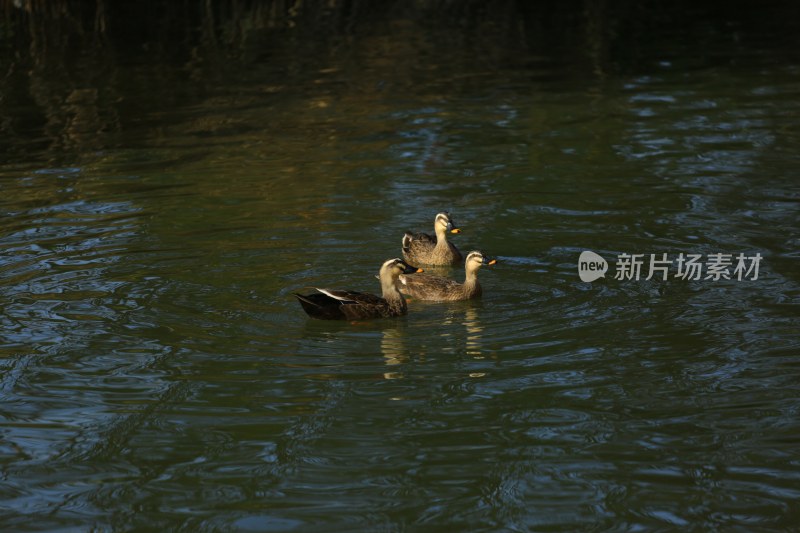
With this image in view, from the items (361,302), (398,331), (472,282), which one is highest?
(361,302)

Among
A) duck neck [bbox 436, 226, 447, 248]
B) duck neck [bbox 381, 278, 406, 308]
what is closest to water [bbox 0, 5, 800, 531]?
duck neck [bbox 381, 278, 406, 308]

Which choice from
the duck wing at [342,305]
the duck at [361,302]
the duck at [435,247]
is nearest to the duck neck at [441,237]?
the duck at [435,247]

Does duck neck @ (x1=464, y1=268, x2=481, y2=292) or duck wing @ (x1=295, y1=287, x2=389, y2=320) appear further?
duck neck @ (x1=464, y1=268, x2=481, y2=292)

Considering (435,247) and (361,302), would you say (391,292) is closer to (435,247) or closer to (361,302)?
(361,302)

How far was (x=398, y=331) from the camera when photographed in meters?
11.0

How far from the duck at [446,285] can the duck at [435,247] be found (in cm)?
92

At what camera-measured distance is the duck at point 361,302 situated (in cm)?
1104

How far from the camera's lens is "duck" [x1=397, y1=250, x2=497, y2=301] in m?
12.0

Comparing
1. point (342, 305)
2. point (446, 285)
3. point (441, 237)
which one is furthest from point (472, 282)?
point (441, 237)

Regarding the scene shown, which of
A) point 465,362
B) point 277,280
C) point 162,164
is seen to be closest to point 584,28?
point 162,164

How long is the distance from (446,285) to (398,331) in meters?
1.26

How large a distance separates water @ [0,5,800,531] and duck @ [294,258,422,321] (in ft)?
0.46

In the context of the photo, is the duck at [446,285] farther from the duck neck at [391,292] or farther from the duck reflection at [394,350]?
the duck reflection at [394,350]

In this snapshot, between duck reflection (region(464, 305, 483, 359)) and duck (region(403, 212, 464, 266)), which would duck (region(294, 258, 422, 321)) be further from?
duck (region(403, 212, 464, 266))
